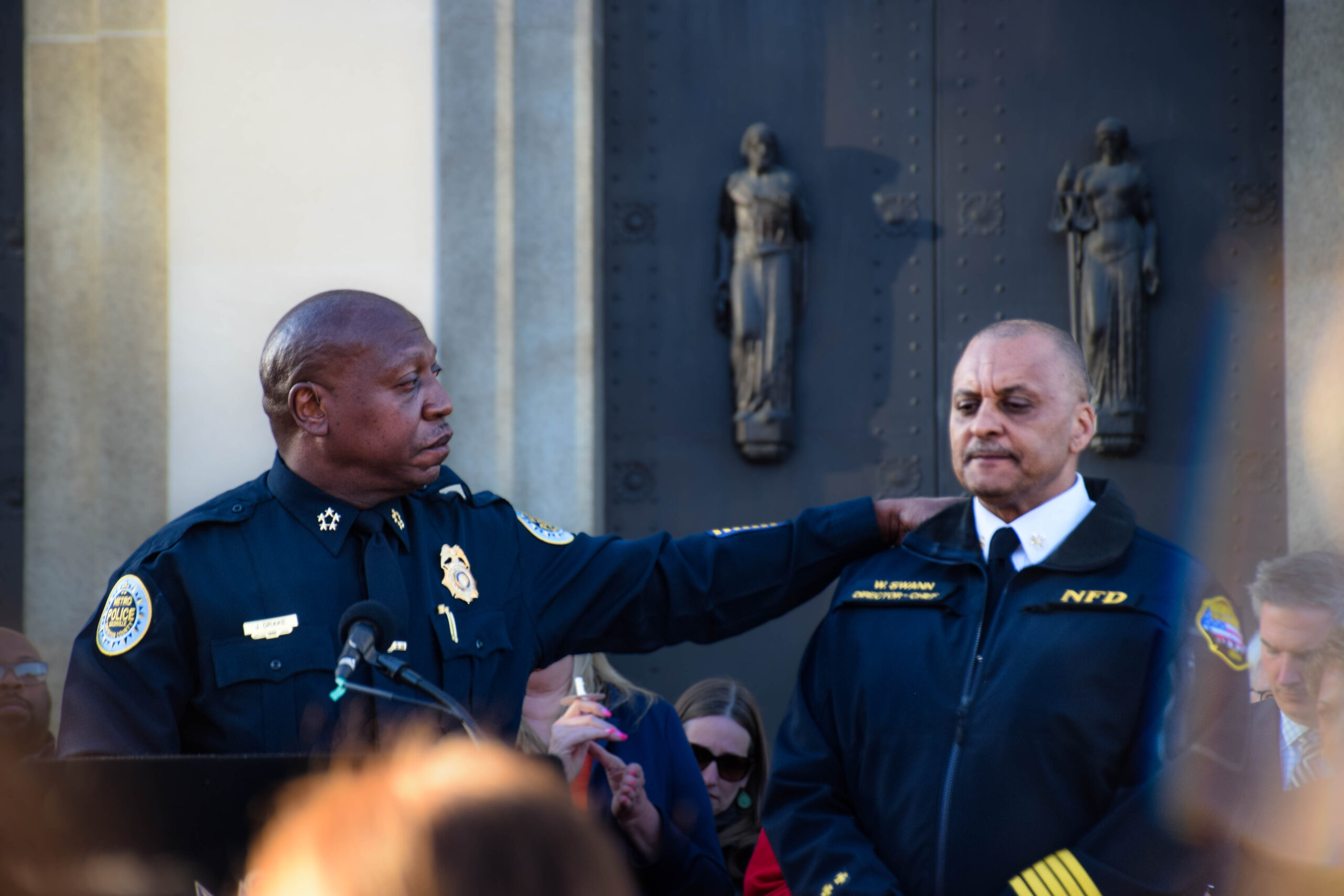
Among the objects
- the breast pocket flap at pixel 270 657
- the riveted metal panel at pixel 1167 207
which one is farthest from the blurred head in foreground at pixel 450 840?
the riveted metal panel at pixel 1167 207

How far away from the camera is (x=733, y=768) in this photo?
13.8 feet

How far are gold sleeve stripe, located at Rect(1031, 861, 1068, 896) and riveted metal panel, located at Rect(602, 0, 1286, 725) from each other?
366 cm

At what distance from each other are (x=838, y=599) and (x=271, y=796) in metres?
1.50

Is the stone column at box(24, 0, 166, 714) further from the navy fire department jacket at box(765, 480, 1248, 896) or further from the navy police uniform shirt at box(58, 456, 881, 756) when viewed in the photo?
the navy fire department jacket at box(765, 480, 1248, 896)

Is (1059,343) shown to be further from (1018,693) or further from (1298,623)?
(1298,623)

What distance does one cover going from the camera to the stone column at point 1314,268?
567 centimetres

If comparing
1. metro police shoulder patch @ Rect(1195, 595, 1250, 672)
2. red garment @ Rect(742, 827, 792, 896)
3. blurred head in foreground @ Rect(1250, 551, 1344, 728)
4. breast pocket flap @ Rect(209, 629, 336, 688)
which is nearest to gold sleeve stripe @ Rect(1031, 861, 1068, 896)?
metro police shoulder patch @ Rect(1195, 595, 1250, 672)

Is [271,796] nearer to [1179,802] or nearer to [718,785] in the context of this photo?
[1179,802]

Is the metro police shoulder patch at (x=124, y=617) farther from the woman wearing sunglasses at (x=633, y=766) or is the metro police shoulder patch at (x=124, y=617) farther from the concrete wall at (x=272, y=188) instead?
the concrete wall at (x=272, y=188)

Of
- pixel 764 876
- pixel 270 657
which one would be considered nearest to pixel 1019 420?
pixel 764 876

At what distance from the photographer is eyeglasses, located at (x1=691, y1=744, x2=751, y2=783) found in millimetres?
4207

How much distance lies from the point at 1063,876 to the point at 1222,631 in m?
0.57

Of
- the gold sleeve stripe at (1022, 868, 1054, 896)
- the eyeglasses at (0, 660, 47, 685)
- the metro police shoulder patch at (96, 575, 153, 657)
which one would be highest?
the metro police shoulder patch at (96, 575, 153, 657)

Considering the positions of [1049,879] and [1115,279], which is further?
[1115,279]
